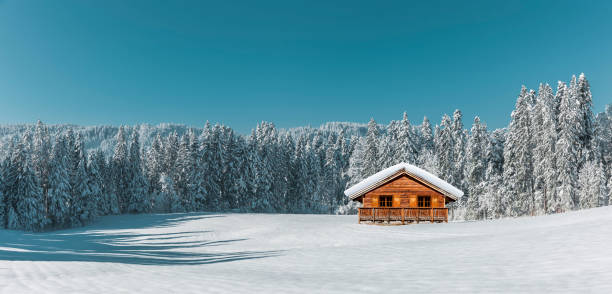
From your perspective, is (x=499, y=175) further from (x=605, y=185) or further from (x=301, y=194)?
(x=301, y=194)

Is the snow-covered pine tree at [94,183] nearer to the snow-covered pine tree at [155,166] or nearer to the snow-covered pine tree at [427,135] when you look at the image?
the snow-covered pine tree at [155,166]

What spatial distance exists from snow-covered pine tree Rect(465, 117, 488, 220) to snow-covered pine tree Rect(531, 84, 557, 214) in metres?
7.78

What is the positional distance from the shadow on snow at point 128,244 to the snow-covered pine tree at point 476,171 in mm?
36296

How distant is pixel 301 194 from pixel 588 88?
159 feet

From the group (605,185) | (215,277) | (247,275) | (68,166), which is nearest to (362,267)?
(247,275)

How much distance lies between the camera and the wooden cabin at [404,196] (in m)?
28.8

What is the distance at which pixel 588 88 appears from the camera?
143 feet

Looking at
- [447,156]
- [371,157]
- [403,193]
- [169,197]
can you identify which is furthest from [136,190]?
[447,156]

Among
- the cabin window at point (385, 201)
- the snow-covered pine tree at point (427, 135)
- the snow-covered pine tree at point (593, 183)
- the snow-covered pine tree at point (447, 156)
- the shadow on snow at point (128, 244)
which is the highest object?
the snow-covered pine tree at point (427, 135)

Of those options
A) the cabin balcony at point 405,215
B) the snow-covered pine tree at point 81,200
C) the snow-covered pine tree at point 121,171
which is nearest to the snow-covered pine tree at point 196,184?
the snow-covered pine tree at point 121,171

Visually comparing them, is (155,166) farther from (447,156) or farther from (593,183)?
(593,183)

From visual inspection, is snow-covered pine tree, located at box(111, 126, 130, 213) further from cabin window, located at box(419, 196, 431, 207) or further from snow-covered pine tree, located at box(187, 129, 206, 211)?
cabin window, located at box(419, 196, 431, 207)

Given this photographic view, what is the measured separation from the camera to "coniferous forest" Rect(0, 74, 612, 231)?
141 feet

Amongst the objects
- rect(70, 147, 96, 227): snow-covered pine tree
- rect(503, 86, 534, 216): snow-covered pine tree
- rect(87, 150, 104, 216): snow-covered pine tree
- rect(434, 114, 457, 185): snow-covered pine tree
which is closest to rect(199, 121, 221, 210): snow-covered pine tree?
rect(87, 150, 104, 216): snow-covered pine tree
